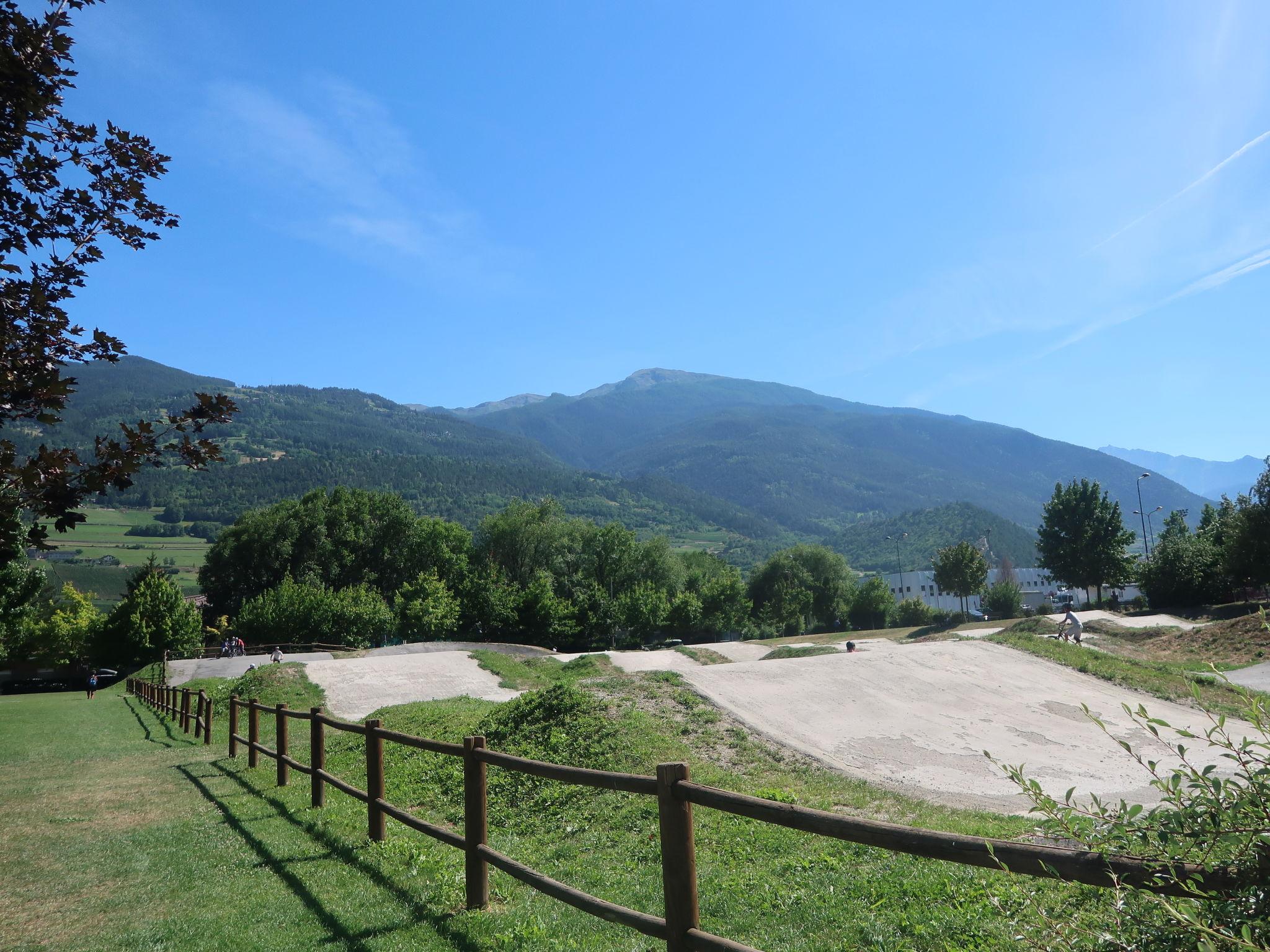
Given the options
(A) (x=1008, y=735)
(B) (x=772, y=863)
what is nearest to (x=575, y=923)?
(B) (x=772, y=863)

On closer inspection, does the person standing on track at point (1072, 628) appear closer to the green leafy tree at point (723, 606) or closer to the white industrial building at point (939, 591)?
the green leafy tree at point (723, 606)

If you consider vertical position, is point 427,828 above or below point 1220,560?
below

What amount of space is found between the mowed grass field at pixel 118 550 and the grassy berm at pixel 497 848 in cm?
11509

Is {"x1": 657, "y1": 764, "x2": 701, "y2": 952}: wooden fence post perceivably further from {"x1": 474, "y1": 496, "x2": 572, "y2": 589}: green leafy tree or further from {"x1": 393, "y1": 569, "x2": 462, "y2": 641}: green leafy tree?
{"x1": 474, "y1": 496, "x2": 572, "y2": 589}: green leafy tree

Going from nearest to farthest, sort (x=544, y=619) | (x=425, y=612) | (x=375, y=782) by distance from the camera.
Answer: (x=375, y=782) < (x=425, y=612) < (x=544, y=619)

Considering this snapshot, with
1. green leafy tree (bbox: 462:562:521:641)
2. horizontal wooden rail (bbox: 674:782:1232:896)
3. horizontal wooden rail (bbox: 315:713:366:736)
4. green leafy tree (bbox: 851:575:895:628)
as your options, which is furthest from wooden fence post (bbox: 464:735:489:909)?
green leafy tree (bbox: 851:575:895:628)

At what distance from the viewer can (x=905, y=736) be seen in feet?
49.3

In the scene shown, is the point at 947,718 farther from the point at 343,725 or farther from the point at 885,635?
the point at 885,635

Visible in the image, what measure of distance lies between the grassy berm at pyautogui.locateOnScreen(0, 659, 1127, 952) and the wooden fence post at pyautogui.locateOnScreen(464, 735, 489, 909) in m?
0.17

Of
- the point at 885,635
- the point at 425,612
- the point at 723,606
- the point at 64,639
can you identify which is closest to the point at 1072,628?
the point at 885,635

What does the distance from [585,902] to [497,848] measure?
139 inches

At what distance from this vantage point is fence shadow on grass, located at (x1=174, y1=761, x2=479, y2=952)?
504 centimetres

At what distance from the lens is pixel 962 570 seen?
68250 millimetres

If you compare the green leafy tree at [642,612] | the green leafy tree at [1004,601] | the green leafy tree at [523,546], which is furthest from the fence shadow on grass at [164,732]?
the green leafy tree at [1004,601]
